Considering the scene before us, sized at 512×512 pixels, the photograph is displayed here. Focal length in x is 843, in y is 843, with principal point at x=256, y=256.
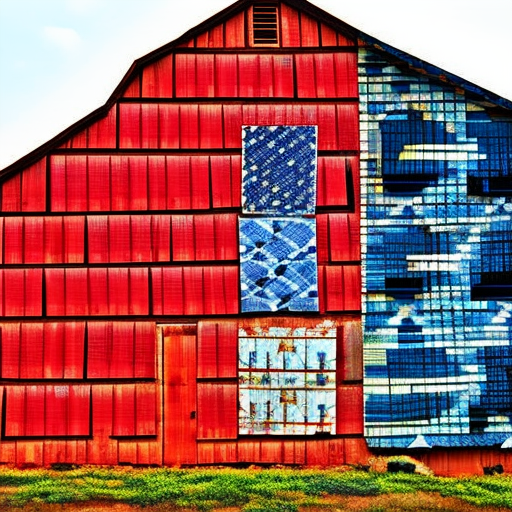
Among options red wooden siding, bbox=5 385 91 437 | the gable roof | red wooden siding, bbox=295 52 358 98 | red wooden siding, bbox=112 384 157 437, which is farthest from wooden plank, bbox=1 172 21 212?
red wooden siding, bbox=295 52 358 98

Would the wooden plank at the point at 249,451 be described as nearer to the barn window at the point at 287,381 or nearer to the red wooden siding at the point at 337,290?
the barn window at the point at 287,381

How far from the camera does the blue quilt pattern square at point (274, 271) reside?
1653cm

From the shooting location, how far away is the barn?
648 inches

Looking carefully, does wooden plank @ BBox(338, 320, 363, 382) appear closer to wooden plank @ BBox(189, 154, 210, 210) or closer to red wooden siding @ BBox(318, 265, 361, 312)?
red wooden siding @ BBox(318, 265, 361, 312)

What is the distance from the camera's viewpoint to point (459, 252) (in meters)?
16.8

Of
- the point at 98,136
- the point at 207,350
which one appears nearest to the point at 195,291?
the point at 207,350

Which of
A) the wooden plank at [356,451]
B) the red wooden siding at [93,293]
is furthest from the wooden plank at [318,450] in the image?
the red wooden siding at [93,293]

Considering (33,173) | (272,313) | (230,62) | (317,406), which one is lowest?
(317,406)

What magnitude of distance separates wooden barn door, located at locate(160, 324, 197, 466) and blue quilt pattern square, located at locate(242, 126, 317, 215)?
9.37 ft

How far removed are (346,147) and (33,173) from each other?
245 inches

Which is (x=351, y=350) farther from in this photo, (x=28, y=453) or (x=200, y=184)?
(x=28, y=453)

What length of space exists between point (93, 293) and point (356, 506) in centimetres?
641

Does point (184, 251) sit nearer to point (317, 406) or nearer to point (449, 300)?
point (317, 406)

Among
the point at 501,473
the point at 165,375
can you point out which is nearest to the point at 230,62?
the point at 165,375
